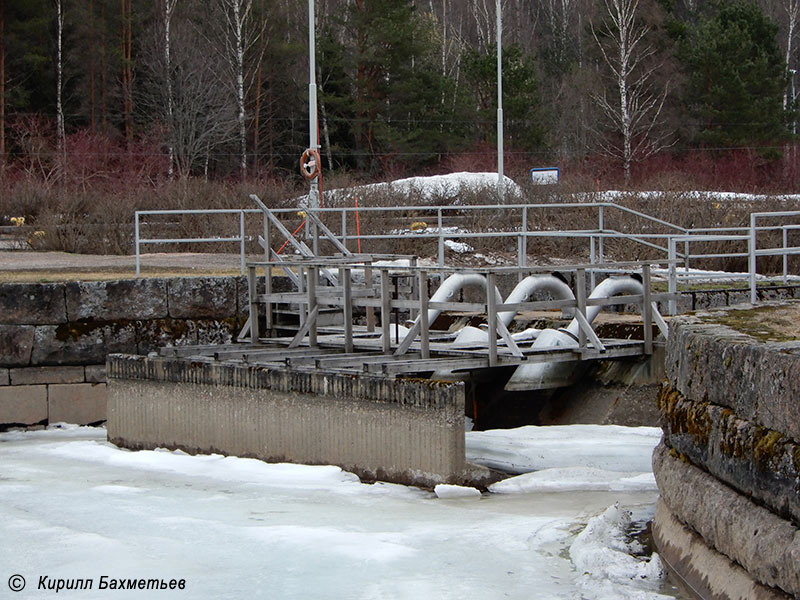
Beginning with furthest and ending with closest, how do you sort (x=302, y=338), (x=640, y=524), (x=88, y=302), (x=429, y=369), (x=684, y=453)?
(x=88, y=302) → (x=302, y=338) → (x=429, y=369) → (x=640, y=524) → (x=684, y=453)

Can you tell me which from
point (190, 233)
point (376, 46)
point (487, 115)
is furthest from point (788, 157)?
point (190, 233)

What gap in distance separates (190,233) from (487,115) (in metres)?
29.1

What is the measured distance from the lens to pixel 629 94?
5491 cm

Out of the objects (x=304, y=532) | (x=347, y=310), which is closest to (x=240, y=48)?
(x=347, y=310)

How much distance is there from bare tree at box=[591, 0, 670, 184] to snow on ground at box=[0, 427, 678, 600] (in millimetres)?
38444

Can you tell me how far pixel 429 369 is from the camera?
1189 cm

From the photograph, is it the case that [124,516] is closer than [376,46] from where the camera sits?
Yes

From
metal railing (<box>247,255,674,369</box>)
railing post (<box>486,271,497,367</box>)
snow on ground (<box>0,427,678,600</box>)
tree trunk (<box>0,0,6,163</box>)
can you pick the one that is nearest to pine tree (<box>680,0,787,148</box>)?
tree trunk (<box>0,0,6,163</box>)

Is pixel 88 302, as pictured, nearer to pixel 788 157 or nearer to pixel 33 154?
pixel 33 154

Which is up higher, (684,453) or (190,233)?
(190,233)

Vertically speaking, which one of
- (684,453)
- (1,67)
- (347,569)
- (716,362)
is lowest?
(347,569)

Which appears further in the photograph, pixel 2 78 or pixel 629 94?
pixel 629 94

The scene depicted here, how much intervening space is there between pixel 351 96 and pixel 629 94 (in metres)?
12.5

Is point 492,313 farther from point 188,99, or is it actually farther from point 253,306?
point 188,99
